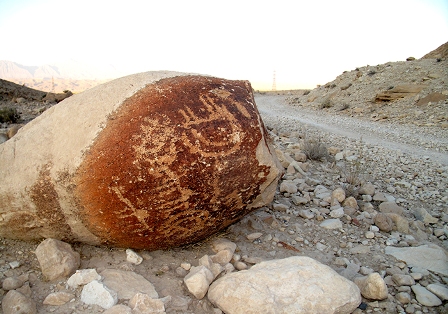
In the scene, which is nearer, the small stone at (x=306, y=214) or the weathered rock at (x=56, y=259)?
the weathered rock at (x=56, y=259)

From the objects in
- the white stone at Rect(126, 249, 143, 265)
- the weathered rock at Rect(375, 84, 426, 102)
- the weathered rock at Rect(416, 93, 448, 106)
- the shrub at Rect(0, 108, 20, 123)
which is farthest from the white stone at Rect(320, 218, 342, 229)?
the weathered rock at Rect(375, 84, 426, 102)

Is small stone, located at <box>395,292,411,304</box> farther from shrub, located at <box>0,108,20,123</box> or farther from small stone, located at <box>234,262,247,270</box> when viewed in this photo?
shrub, located at <box>0,108,20,123</box>

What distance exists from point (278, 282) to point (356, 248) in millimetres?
1214

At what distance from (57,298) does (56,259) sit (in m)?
0.35

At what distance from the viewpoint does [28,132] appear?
2.62 meters

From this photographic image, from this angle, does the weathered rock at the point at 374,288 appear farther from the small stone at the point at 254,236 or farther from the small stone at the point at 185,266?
the small stone at the point at 185,266

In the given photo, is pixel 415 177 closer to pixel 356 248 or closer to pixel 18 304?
pixel 356 248

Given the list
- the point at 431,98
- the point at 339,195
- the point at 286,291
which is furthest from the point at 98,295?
the point at 431,98

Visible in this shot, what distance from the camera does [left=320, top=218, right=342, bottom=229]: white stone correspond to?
3234mm

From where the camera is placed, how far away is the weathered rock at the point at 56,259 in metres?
2.24

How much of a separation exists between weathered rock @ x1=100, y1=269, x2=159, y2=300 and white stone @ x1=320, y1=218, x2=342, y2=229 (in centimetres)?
188

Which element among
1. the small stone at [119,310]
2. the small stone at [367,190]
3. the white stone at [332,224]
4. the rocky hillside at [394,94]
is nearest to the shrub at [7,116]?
the small stone at [119,310]

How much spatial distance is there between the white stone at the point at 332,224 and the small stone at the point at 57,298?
2.38m

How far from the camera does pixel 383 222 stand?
325cm
